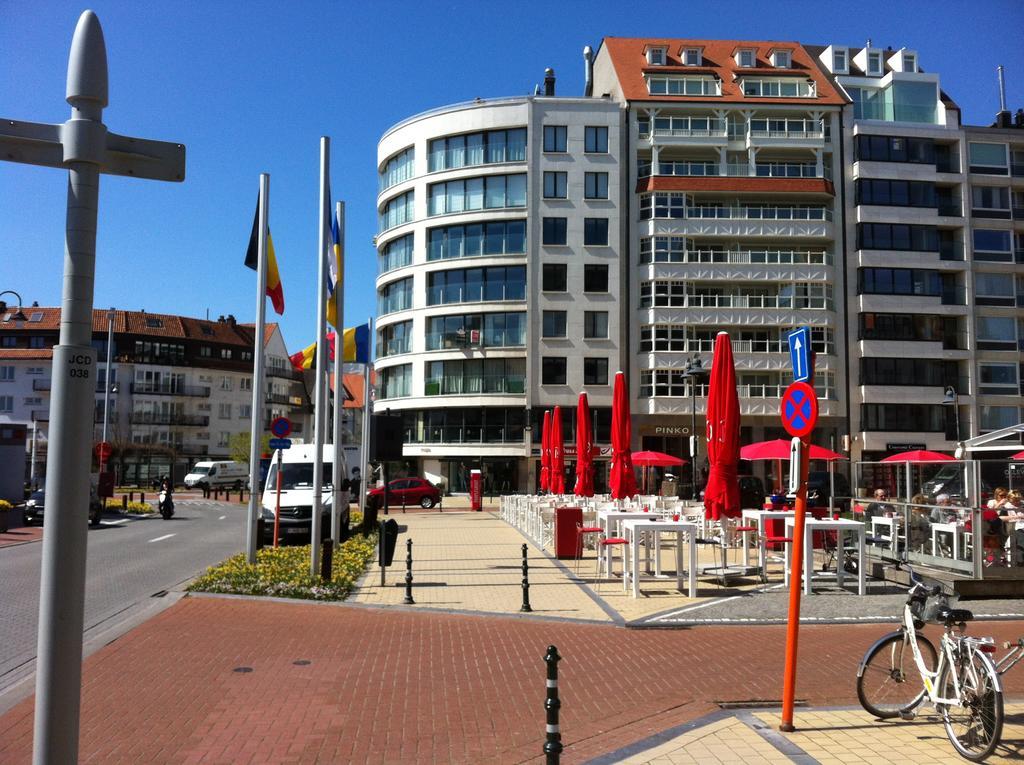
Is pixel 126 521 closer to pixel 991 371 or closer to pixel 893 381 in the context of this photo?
pixel 893 381

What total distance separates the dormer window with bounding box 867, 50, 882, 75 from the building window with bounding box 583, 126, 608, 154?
60.6ft

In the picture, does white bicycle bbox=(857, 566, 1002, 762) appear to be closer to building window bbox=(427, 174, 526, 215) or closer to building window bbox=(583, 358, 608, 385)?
building window bbox=(583, 358, 608, 385)

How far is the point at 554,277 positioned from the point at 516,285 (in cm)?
240

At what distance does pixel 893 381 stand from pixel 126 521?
4288cm

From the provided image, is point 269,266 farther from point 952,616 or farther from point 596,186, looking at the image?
point 596,186

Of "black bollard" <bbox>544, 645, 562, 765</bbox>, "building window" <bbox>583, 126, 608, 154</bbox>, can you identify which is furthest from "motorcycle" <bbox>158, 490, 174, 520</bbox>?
"black bollard" <bbox>544, 645, 562, 765</bbox>

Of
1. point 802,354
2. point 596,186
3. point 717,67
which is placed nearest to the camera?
point 802,354

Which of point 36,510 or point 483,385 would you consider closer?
point 36,510

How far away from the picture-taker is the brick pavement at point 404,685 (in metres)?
6.55

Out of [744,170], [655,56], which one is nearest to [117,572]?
[744,170]

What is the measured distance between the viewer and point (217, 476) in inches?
2731

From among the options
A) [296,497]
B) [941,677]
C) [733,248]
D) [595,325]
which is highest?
[733,248]

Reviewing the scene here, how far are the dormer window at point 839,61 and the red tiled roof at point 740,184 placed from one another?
10.1 meters

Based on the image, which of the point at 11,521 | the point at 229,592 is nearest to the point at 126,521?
the point at 11,521
